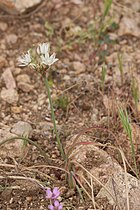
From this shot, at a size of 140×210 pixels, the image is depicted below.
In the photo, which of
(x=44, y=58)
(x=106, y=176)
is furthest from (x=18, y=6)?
(x=106, y=176)

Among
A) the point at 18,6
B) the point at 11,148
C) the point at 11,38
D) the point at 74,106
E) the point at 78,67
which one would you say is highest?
the point at 18,6

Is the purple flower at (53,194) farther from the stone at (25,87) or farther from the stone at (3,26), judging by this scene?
the stone at (3,26)

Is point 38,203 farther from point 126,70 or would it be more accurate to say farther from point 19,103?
point 126,70

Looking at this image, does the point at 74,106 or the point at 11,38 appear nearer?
the point at 74,106

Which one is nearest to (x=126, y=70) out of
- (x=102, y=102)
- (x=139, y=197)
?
(x=102, y=102)

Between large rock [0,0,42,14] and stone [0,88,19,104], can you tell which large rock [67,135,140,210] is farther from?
large rock [0,0,42,14]

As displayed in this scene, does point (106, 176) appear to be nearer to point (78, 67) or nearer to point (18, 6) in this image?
point (78, 67)

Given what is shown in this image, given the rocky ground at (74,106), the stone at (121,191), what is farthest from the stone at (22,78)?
the stone at (121,191)
